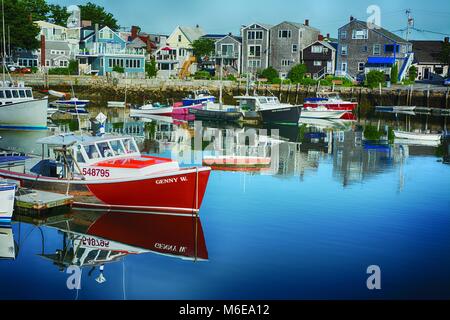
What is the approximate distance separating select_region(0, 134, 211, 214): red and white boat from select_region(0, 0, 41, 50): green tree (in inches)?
2652

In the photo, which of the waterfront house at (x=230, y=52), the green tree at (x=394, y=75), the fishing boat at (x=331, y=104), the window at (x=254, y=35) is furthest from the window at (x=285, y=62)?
the fishing boat at (x=331, y=104)

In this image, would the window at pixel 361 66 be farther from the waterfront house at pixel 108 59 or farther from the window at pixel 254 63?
the waterfront house at pixel 108 59

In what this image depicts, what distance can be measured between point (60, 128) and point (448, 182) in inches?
1241

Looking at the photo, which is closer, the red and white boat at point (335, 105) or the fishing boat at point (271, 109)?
the fishing boat at point (271, 109)

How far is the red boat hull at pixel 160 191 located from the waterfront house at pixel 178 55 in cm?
7135

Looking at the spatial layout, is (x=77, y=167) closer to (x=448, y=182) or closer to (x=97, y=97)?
(x=448, y=182)

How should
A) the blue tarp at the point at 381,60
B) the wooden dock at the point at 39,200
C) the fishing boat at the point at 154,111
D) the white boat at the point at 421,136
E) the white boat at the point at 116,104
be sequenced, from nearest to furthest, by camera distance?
the wooden dock at the point at 39,200, the white boat at the point at 421,136, the fishing boat at the point at 154,111, the white boat at the point at 116,104, the blue tarp at the point at 381,60

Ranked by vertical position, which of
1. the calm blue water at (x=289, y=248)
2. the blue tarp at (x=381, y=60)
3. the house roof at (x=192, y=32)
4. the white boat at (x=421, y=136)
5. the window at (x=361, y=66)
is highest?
the house roof at (x=192, y=32)

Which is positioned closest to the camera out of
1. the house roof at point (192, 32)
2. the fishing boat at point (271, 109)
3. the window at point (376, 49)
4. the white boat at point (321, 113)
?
the fishing boat at point (271, 109)

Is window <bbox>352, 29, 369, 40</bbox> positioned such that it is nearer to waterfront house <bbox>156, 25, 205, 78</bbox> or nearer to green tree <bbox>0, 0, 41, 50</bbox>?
waterfront house <bbox>156, 25, 205, 78</bbox>

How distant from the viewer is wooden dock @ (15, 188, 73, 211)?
2120 centimetres

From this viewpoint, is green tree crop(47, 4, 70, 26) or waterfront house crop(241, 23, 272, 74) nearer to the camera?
waterfront house crop(241, 23, 272, 74)

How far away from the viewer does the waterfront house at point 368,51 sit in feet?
290

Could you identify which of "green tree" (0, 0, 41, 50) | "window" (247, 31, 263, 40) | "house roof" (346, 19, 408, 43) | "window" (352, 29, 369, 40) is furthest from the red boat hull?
"window" (247, 31, 263, 40)
